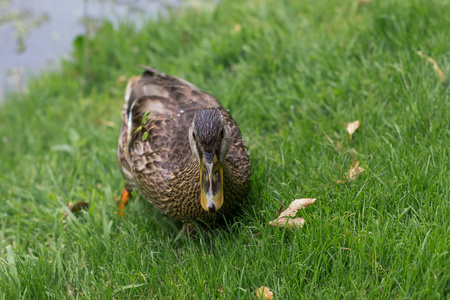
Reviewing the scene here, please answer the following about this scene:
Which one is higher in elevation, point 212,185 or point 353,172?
point 212,185

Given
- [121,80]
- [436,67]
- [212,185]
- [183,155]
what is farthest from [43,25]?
[436,67]

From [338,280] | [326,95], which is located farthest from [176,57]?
[338,280]

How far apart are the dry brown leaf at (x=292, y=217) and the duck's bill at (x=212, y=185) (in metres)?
0.38

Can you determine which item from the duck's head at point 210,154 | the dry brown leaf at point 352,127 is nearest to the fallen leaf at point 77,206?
the duck's head at point 210,154

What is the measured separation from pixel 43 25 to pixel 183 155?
208 inches

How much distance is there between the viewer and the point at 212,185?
2.54 m

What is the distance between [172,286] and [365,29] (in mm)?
3094

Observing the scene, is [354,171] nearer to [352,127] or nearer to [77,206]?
[352,127]

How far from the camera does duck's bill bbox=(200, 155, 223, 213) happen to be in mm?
2533

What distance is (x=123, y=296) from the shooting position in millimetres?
2566

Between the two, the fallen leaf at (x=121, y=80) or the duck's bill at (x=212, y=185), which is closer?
the duck's bill at (x=212, y=185)

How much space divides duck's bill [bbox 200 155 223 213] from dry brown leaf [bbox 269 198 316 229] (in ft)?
1.23

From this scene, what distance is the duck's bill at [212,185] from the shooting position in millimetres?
2533

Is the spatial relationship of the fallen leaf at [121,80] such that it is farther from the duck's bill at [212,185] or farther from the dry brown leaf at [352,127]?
the duck's bill at [212,185]
